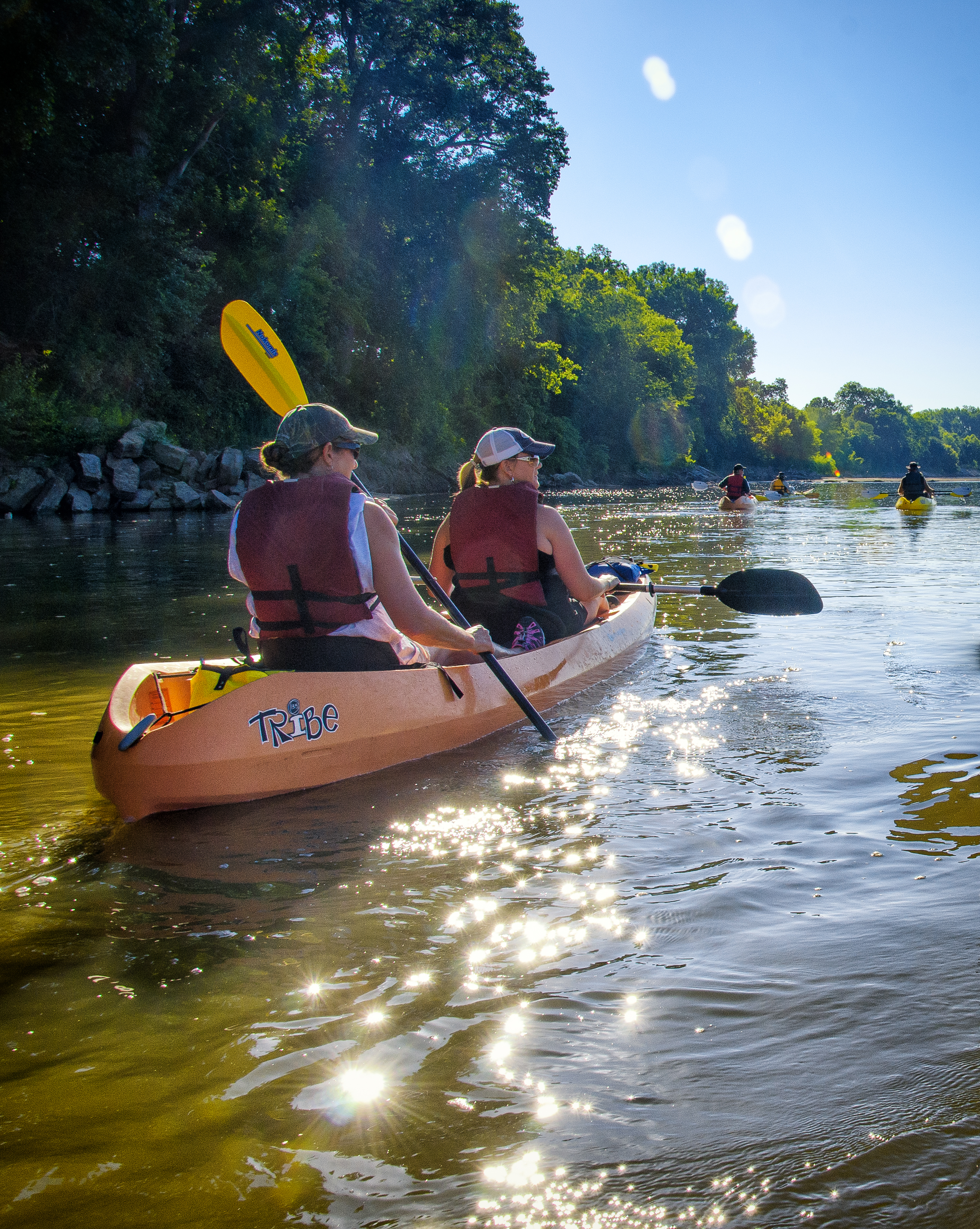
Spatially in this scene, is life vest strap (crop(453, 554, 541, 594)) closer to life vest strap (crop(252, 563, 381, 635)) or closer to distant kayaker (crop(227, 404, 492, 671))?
distant kayaker (crop(227, 404, 492, 671))

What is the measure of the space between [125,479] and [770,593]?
17.8 m

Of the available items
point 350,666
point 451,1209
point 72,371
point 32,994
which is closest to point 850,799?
point 350,666

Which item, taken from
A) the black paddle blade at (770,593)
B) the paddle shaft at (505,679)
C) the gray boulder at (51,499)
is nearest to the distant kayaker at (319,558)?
the paddle shaft at (505,679)

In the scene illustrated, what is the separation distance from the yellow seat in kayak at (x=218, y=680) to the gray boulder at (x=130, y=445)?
759 inches

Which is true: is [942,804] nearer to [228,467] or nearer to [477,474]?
[477,474]

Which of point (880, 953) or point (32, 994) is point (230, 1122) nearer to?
point (32, 994)

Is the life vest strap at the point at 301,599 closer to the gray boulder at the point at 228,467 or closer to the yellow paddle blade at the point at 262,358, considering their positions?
the yellow paddle blade at the point at 262,358

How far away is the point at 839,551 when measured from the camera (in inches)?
534

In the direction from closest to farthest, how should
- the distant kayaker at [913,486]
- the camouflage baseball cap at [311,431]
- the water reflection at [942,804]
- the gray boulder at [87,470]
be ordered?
the water reflection at [942,804] < the camouflage baseball cap at [311,431] < the gray boulder at [87,470] < the distant kayaker at [913,486]

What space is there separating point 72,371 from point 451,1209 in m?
22.6

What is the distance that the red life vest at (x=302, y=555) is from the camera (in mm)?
3609

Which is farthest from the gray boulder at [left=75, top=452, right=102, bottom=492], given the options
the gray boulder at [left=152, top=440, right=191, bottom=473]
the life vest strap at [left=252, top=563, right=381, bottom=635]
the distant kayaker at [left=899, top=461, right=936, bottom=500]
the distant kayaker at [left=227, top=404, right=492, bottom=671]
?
the life vest strap at [left=252, top=563, right=381, bottom=635]

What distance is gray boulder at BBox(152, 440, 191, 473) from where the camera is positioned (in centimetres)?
2223

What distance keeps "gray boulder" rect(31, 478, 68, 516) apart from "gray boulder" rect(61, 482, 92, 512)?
0.07m
